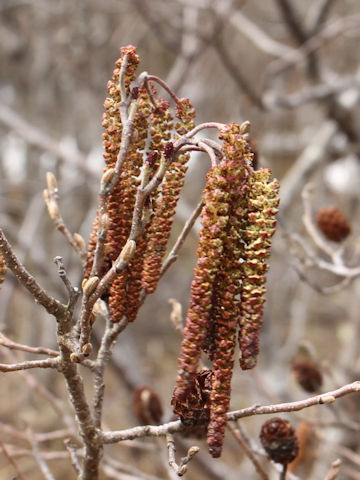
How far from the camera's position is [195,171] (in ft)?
21.3

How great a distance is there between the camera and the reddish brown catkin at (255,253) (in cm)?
65

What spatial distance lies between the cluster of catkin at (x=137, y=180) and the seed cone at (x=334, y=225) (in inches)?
34.0

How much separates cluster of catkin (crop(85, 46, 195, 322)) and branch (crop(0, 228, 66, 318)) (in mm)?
69

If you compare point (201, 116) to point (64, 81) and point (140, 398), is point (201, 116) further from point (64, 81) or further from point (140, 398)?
point (140, 398)

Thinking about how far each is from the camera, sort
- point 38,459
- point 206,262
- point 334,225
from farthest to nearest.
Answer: point 334,225, point 38,459, point 206,262

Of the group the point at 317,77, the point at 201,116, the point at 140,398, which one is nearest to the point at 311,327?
the point at 201,116

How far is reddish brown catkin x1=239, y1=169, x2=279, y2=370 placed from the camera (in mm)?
648

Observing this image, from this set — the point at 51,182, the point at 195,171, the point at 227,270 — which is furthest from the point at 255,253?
the point at 195,171

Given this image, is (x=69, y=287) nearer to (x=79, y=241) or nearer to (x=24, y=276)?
(x=24, y=276)

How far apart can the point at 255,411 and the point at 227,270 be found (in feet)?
0.72

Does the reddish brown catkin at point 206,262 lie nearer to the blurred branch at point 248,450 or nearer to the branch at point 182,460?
the branch at point 182,460

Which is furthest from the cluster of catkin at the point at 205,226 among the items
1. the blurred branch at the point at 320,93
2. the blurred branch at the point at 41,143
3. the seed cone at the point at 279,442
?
the blurred branch at the point at 41,143

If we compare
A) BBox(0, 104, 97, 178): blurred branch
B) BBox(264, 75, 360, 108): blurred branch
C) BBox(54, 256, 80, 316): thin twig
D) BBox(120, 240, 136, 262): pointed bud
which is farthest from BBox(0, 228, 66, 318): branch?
BBox(0, 104, 97, 178): blurred branch

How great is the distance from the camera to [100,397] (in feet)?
2.84
